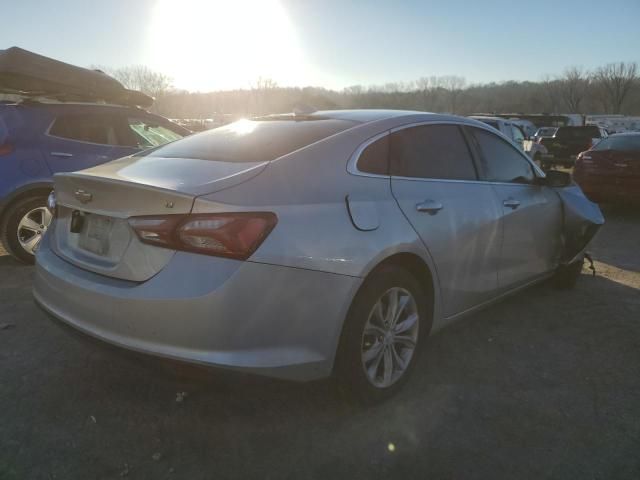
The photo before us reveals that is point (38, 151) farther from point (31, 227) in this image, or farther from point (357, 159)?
point (357, 159)

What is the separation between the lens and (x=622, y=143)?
29.9 feet

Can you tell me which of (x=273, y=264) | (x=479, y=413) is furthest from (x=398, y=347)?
(x=273, y=264)

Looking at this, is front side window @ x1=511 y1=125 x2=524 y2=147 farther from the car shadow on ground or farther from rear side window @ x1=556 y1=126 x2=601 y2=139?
the car shadow on ground

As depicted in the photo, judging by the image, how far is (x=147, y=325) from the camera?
2.11 metres

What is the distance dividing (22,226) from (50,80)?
70.2 inches

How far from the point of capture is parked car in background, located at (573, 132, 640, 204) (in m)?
8.45

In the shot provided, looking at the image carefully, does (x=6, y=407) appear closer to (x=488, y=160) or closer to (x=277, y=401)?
(x=277, y=401)

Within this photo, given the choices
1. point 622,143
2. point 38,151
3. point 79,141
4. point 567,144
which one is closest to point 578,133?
point 567,144

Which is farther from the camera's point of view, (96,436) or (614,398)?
(614,398)

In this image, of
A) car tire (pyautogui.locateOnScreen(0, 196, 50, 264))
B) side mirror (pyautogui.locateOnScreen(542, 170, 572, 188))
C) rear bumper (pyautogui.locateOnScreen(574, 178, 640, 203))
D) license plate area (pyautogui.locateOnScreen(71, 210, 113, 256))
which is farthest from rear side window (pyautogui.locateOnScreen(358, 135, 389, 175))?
rear bumper (pyautogui.locateOnScreen(574, 178, 640, 203))

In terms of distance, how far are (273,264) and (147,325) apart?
1.89ft

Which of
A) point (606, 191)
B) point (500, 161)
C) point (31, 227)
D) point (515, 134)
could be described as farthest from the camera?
point (515, 134)

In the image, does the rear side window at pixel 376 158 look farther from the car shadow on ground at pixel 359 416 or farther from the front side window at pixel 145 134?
Answer: the front side window at pixel 145 134

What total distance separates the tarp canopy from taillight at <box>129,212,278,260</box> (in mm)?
4580
